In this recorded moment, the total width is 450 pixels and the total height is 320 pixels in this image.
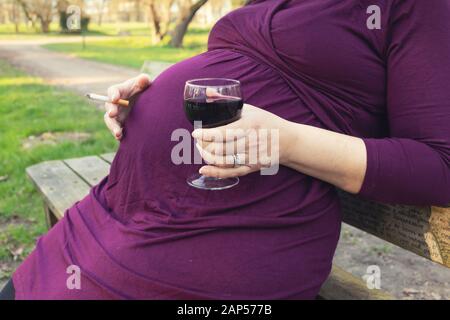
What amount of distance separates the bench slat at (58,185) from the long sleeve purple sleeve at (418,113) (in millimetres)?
1465

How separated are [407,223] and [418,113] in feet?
1.20

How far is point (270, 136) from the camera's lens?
1.17 m

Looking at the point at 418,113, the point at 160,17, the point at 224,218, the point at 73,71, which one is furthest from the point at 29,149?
the point at 160,17

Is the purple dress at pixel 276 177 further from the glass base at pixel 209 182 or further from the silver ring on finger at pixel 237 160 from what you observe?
the silver ring on finger at pixel 237 160

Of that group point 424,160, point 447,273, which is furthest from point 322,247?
point 447,273

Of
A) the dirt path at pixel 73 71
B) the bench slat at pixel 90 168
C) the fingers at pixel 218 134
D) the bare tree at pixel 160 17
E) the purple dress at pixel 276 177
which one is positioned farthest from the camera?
the bare tree at pixel 160 17

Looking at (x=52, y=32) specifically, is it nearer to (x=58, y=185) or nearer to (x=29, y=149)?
(x=29, y=149)

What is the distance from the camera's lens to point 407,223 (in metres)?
1.43

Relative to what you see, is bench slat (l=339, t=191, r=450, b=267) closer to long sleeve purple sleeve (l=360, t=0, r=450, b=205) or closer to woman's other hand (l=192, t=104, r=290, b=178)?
long sleeve purple sleeve (l=360, t=0, r=450, b=205)

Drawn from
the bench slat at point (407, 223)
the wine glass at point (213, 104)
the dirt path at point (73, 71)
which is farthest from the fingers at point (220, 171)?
the dirt path at point (73, 71)

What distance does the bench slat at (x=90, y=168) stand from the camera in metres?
2.65

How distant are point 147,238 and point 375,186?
1.90ft

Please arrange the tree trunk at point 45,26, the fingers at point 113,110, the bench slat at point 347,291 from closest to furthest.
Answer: the fingers at point 113,110 → the bench slat at point 347,291 → the tree trunk at point 45,26
